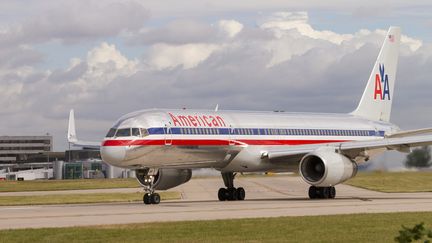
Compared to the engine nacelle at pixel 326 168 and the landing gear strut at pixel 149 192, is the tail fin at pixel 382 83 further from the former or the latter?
the landing gear strut at pixel 149 192

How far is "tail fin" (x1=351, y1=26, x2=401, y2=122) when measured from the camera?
5272 centimetres

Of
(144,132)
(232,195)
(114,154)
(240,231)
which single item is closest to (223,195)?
(232,195)

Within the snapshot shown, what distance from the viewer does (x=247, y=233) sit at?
73.7 feet

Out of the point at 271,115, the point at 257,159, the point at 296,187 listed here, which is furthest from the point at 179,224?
the point at 296,187

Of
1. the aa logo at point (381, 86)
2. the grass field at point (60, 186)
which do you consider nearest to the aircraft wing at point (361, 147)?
the aa logo at point (381, 86)

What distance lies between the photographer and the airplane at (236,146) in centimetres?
3825

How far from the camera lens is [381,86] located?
2105 inches

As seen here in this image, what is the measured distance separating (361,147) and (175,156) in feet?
29.1

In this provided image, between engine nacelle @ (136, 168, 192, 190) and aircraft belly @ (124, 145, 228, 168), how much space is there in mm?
975

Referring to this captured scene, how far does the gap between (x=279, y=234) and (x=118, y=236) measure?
4024 millimetres

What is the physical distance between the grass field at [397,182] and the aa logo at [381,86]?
471 centimetres

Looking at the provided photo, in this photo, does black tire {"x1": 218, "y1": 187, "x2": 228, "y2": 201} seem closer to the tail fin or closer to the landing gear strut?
the landing gear strut

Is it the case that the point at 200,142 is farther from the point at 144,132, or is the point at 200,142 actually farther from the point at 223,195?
the point at 223,195

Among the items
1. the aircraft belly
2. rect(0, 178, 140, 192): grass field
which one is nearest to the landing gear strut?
the aircraft belly
